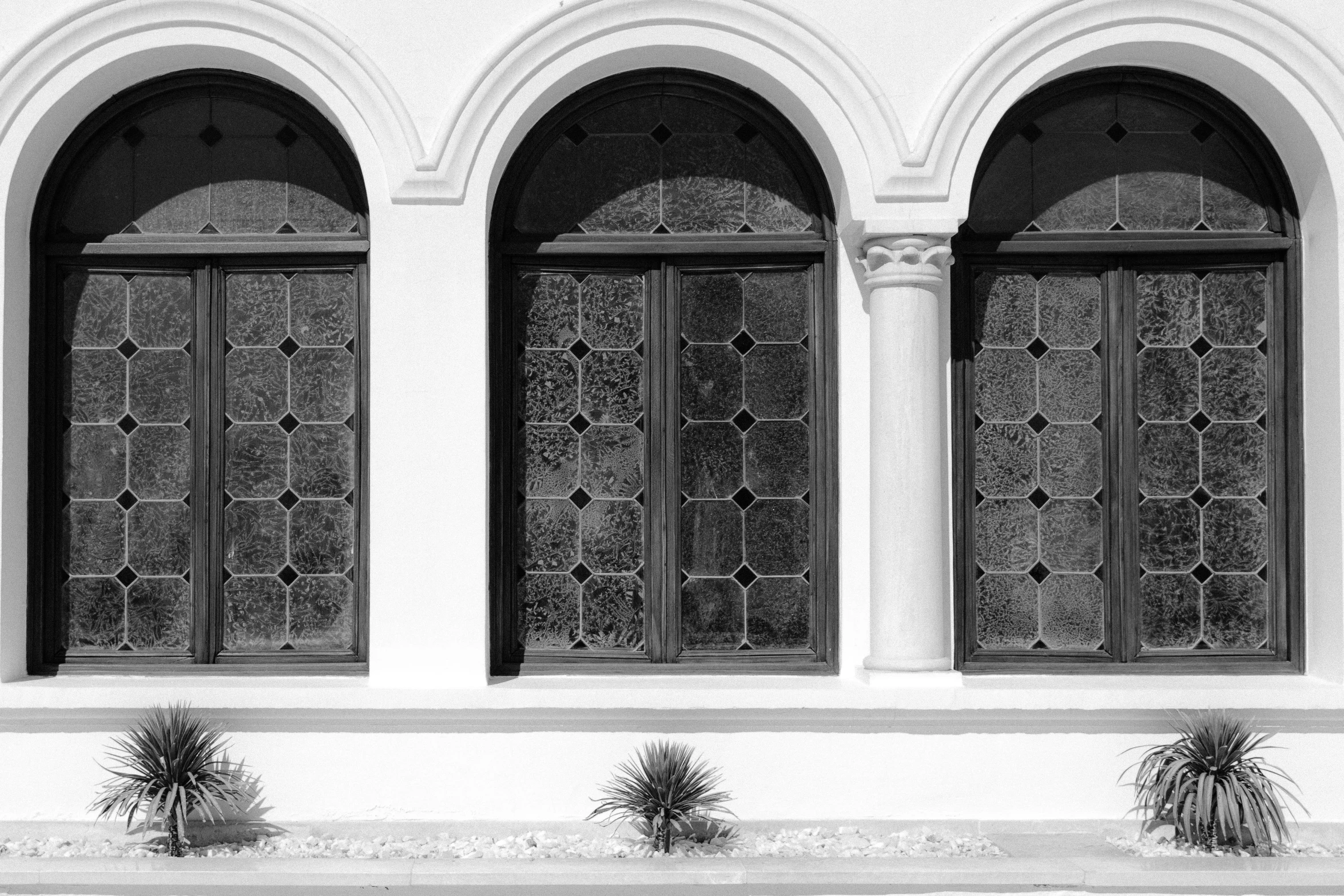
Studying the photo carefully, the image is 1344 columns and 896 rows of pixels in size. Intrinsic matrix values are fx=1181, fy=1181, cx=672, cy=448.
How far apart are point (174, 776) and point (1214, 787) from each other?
527 centimetres

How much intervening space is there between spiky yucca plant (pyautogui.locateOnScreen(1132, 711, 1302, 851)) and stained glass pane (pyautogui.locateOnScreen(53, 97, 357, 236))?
5417 mm

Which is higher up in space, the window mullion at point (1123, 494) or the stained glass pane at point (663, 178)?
Answer: the stained glass pane at point (663, 178)

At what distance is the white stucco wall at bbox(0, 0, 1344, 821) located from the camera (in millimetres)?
6332

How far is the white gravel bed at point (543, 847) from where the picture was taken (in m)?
6.03

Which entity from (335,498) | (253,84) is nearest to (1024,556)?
(335,498)

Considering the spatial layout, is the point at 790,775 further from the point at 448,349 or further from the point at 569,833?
the point at 448,349

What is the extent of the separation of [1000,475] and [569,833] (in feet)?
10.4

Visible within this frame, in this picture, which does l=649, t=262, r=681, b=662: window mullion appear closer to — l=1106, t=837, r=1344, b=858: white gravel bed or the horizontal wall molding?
the horizontal wall molding

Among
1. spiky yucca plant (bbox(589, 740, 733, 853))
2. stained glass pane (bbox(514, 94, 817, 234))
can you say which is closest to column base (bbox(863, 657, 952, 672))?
spiky yucca plant (bbox(589, 740, 733, 853))

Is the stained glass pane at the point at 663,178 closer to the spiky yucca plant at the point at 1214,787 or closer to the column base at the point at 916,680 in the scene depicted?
the column base at the point at 916,680

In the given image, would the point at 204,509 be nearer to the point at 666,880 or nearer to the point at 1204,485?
the point at 666,880

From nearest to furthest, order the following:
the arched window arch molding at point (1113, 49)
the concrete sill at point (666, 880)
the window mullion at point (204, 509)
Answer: the concrete sill at point (666, 880) → the arched window arch molding at point (1113, 49) → the window mullion at point (204, 509)

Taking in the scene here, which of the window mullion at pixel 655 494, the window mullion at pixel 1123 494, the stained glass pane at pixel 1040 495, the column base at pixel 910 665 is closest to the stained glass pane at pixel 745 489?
the window mullion at pixel 655 494

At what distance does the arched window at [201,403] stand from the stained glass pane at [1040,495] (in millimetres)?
3627
